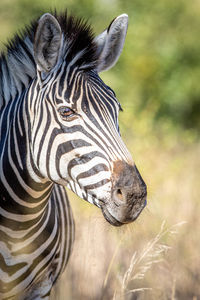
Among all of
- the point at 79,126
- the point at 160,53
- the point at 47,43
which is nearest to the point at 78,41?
the point at 47,43

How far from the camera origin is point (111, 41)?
3867 mm

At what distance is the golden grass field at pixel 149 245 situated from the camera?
4.57 metres

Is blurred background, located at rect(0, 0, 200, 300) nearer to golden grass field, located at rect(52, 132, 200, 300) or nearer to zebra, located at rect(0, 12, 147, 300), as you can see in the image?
golden grass field, located at rect(52, 132, 200, 300)

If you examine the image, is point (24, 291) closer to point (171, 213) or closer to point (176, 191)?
point (171, 213)

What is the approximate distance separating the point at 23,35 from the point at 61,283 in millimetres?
2632

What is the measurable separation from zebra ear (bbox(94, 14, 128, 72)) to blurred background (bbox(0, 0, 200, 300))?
0.70 feet

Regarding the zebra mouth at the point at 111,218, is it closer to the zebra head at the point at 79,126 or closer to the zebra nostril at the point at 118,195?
the zebra head at the point at 79,126

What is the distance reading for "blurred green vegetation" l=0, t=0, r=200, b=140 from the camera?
17.4m

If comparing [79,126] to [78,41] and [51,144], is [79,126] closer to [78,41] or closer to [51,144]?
[51,144]

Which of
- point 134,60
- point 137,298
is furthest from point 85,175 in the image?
point 134,60

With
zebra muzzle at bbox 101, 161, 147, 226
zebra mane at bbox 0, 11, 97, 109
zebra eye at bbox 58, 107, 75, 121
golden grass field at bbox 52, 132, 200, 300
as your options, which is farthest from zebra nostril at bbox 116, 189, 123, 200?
zebra mane at bbox 0, 11, 97, 109

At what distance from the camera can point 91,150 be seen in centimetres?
318

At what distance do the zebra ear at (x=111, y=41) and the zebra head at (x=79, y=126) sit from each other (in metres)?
0.10

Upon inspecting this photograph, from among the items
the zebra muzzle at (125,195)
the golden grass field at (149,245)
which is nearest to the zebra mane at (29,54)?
the zebra muzzle at (125,195)
